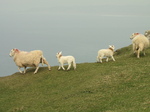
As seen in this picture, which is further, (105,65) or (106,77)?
(105,65)

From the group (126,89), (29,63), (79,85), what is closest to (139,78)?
(126,89)

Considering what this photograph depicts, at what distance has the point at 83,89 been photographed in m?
19.4

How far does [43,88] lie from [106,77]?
564 cm

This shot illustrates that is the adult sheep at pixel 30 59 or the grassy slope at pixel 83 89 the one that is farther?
the adult sheep at pixel 30 59

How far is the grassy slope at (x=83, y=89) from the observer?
50.9 feet

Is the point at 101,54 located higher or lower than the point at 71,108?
higher

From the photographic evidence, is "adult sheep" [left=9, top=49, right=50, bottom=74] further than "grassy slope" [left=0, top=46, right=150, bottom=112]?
Yes

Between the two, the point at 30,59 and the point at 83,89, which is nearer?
the point at 83,89

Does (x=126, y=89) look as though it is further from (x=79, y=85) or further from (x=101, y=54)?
(x=101, y=54)

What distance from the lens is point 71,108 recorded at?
16.0m

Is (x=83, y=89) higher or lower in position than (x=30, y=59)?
lower

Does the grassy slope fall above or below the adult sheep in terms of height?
below

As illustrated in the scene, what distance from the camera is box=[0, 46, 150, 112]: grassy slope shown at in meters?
15.5

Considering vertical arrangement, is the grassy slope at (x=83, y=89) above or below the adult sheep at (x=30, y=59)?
below
